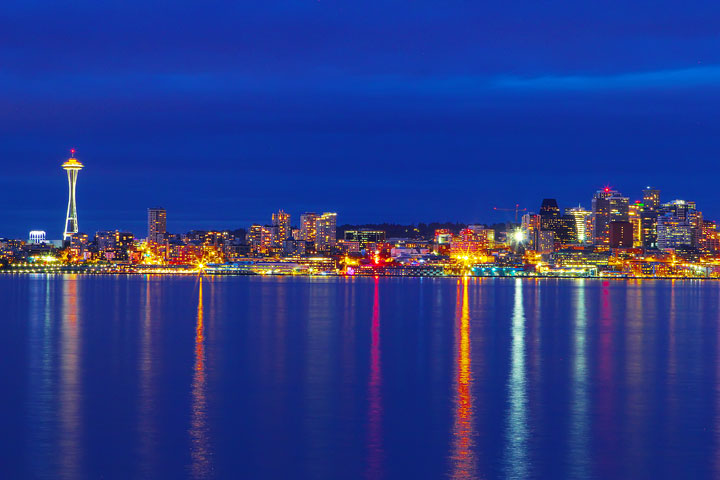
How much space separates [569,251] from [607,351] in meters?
152

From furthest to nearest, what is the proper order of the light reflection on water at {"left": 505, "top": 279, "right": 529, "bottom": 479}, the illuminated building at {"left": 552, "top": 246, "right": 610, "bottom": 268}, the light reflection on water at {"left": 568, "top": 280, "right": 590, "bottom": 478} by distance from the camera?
1. the illuminated building at {"left": 552, "top": 246, "right": 610, "bottom": 268}
2. the light reflection on water at {"left": 568, "top": 280, "right": 590, "bottom": 478}
3. the light reflection on water at {"left": 505, "top": 279, "right": 529, "bottom": 479}

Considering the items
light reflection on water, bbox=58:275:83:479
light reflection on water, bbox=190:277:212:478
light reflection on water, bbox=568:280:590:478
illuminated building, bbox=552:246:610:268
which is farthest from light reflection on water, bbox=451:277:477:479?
illuminated building, bbox=552:246:610:268

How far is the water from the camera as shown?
1697 centimetres

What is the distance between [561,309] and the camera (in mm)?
61594

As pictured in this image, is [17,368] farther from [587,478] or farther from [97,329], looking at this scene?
[587,478]

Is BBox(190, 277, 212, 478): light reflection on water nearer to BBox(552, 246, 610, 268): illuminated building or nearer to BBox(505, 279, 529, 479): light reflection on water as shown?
BBox(505, 279, 529, 479): light reflection on water

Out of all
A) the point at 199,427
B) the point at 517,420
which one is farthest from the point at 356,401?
the point at 199,427

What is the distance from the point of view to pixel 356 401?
2294 cm

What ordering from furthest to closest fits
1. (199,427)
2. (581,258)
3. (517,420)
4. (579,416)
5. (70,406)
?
(581,258), (70,406), (579,416), (517,420), (199,427)

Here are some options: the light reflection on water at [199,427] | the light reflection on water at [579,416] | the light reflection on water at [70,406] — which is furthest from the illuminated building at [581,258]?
the light reflection on water at [199,427]

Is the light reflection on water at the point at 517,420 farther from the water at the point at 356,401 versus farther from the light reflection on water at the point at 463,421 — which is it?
the light reflection on water at the point at 463,421

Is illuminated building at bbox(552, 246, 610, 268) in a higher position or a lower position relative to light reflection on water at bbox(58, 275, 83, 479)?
higher

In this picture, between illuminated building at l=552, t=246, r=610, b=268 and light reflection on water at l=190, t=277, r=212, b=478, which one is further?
illuminated building at l=552, t=246, r=610, b=268

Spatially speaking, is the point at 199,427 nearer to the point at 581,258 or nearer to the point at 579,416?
the point at 579,416
